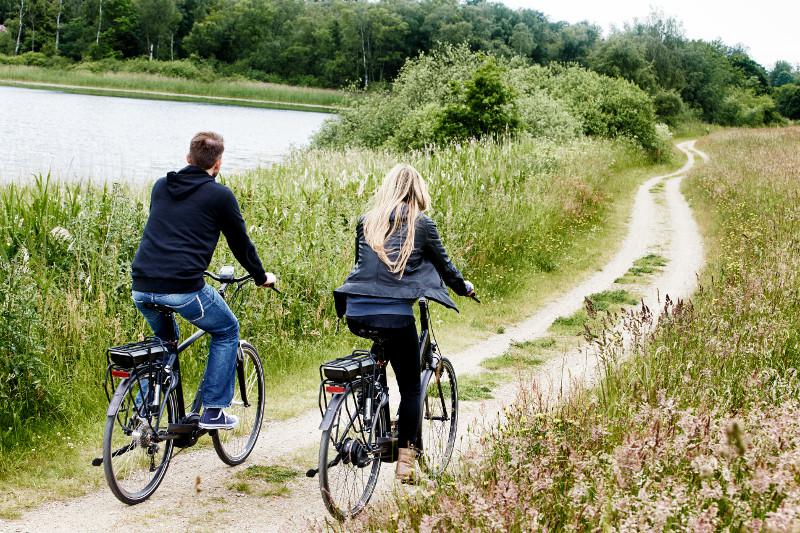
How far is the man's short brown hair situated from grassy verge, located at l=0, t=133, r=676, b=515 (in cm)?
241

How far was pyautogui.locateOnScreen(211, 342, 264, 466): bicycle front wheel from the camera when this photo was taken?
5.80m

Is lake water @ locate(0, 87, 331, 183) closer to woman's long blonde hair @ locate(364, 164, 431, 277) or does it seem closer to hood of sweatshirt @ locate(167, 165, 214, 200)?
hood of sweatshirt @ locate(167, 165, 214, 200)

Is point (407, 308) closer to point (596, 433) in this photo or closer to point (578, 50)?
point (596, 433)

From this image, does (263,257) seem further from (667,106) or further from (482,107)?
(667,106)

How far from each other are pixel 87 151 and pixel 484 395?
24.1m

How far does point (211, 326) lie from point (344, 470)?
1373mm

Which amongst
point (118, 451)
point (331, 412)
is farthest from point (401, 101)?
point (331, 412)

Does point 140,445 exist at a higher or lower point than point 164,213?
lower

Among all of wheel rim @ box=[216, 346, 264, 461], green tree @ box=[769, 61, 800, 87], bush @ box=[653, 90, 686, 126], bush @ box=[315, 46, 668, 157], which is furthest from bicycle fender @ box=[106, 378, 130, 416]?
green tree @ box=[769, 61, 800, 87]

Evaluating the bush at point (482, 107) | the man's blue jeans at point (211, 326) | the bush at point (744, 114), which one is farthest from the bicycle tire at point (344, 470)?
the bush at point (744, 114)

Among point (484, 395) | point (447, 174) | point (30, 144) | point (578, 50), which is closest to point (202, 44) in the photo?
point (578, 50)

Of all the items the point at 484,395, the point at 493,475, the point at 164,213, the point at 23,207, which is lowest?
the point at 484,395

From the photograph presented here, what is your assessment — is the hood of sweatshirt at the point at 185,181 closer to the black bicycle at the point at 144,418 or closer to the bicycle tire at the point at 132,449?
the black bicycle at the point at 144,418

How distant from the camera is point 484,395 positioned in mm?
7742
